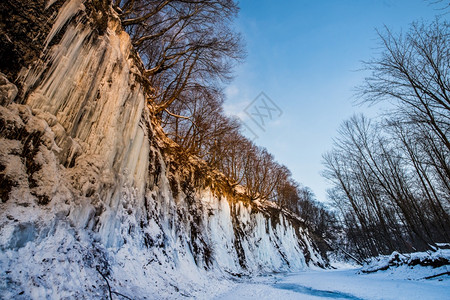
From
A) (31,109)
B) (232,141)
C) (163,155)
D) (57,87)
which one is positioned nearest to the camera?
(31,109)

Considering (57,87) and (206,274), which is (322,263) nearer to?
(206,274)

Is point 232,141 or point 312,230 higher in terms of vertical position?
point 232,141

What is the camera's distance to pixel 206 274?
7.50 metres

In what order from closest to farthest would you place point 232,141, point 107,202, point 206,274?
point 107,202 < point 206,274 < point 232,141

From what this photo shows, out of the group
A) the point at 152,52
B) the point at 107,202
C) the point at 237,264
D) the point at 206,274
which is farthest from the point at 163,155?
the point at 237,264

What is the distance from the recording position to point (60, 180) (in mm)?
3018

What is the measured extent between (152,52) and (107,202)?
707 cm

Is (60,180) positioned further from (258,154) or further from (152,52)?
(258,154)

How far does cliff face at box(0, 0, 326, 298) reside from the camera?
7.62 ft

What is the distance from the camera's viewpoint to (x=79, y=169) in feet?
11.3

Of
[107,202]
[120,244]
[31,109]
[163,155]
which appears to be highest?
[163,155]

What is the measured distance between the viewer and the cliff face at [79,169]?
2.32 metres

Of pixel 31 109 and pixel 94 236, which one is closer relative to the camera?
pixel 31 109

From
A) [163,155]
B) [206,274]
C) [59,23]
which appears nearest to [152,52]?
[163,155]
